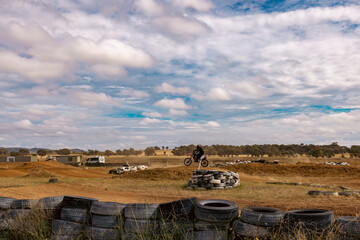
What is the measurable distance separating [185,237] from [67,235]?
2.91 m

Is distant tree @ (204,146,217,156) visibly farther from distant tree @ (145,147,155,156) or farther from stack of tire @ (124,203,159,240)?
stack of tire @ (124,203,159,240)

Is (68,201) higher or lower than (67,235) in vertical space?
higher

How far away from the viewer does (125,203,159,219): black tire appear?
21.5ft

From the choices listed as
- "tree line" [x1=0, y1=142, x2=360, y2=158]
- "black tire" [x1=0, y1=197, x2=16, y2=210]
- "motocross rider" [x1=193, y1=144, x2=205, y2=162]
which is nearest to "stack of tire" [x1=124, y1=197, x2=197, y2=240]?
"black tire" [x1=0, y1=197, x2=16, y2=210]

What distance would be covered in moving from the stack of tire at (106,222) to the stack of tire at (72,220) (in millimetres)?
257

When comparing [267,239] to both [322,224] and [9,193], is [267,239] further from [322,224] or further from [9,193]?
[9,193]

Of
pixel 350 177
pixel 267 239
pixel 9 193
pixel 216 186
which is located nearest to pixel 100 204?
pixel 267 239

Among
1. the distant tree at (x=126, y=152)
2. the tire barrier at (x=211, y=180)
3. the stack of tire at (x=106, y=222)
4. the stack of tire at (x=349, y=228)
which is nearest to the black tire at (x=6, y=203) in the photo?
the stack of tire at (x=106, y=222)

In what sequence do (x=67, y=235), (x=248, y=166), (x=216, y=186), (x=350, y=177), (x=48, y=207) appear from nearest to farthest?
1. (x=67, y=235)
2. (x=48, y=207)
3. (x=216, y=186)
4. (x=350, y=177)
5. (x=248, y=166)

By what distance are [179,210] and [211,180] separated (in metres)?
14.3

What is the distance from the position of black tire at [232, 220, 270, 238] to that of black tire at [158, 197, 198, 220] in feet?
3.48

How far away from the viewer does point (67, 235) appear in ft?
23.0

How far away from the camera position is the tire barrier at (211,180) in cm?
2045

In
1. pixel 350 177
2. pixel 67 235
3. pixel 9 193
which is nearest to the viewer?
pixel 67 235
